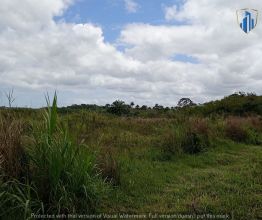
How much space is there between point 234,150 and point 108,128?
4.98 meters

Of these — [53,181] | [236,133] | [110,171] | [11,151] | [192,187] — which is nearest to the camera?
[53,181]

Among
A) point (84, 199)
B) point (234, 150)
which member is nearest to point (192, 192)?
point (84, 199)

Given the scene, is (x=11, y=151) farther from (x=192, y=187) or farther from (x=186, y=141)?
(x=186, y=141)

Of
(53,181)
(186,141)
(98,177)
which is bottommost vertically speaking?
(98,177)

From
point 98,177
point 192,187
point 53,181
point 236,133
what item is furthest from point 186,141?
point 53,181

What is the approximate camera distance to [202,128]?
41.0ft

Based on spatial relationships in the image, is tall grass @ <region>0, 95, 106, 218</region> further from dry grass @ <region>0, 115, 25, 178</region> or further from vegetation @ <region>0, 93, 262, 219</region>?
dry grass @ <region>0, 115, 25, 178</region>

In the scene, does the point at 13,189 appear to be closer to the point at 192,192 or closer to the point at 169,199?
the point at 169,199

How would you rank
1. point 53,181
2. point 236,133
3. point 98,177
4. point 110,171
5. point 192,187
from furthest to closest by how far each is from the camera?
1. point 236,133
2. point 192,187
3. point 110,171
4. point 98,177
5. point 53,181

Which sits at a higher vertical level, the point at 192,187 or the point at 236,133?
the point at 236,133

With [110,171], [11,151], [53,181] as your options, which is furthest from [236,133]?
[11,151]

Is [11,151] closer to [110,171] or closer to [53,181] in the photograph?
[53,181]

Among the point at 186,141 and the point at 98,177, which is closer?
the point at 98,177

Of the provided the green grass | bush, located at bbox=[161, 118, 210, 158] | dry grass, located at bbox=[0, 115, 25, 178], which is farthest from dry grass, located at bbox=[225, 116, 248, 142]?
dry grass, located at bbox=[0, 115, 25, 178]
